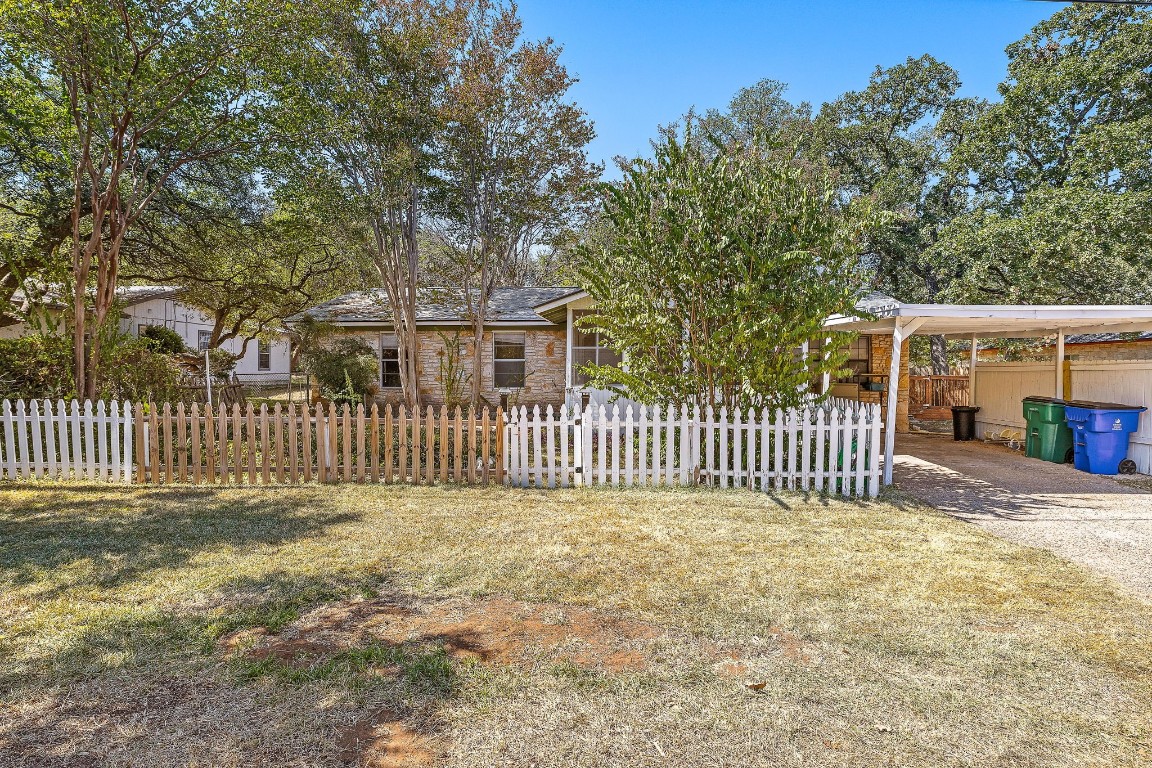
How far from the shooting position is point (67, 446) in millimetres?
7441

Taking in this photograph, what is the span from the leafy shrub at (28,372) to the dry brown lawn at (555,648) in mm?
5654

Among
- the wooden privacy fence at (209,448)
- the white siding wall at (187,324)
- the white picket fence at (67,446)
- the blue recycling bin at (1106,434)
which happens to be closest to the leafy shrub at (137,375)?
the white picket fence at (67,446)

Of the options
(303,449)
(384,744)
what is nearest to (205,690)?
(384,744)

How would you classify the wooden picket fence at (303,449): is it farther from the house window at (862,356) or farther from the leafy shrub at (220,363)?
the leafy shrub at (220,363)

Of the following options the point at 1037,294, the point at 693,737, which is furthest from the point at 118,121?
the point at 1037,294

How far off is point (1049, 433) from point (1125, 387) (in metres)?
1.24

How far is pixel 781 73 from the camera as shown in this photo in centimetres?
2692

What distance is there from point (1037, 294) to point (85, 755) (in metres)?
22.0

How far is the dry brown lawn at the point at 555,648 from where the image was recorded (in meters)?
2.53

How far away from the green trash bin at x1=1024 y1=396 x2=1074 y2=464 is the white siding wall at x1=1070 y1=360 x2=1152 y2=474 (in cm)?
72

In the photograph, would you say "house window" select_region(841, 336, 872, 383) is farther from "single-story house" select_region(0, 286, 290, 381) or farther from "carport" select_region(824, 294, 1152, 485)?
"single-story house" select_region(0, 286, 290, 381)

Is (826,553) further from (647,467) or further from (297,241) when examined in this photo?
(297,241)

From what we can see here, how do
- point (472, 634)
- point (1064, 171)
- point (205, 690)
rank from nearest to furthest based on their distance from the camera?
point (205, 690)
point (472, 634)
point (1064, 171)

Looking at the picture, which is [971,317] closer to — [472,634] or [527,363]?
[472,634]
